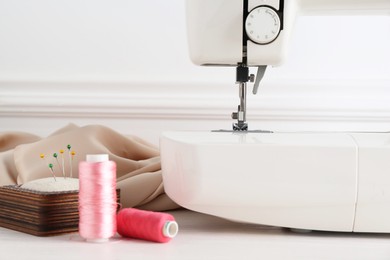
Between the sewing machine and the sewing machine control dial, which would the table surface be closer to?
the sewing machine

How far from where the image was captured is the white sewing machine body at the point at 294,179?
103 cm

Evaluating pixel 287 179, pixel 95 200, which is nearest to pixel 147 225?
pixel 95 200

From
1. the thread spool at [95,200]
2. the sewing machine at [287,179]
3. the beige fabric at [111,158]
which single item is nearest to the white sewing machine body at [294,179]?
the sewing machine at [287,179]

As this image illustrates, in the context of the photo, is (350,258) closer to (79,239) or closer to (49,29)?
(79,239)

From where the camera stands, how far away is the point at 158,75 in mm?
2041

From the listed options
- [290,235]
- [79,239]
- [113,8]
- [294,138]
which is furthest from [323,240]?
[113,8]

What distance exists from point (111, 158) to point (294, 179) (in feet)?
1.75

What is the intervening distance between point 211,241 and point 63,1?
1255 millimetres

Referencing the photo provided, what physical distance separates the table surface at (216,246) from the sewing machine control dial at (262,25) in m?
0.33

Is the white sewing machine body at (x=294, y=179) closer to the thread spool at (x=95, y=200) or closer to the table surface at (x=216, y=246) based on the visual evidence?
the table surface at (x=216, y=246)

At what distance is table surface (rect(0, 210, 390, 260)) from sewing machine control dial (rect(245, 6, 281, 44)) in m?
0.33

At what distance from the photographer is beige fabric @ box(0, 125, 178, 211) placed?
4.23 ft

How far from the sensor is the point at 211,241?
1.00 metres

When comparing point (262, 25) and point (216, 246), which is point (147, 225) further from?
point (262, 25)
